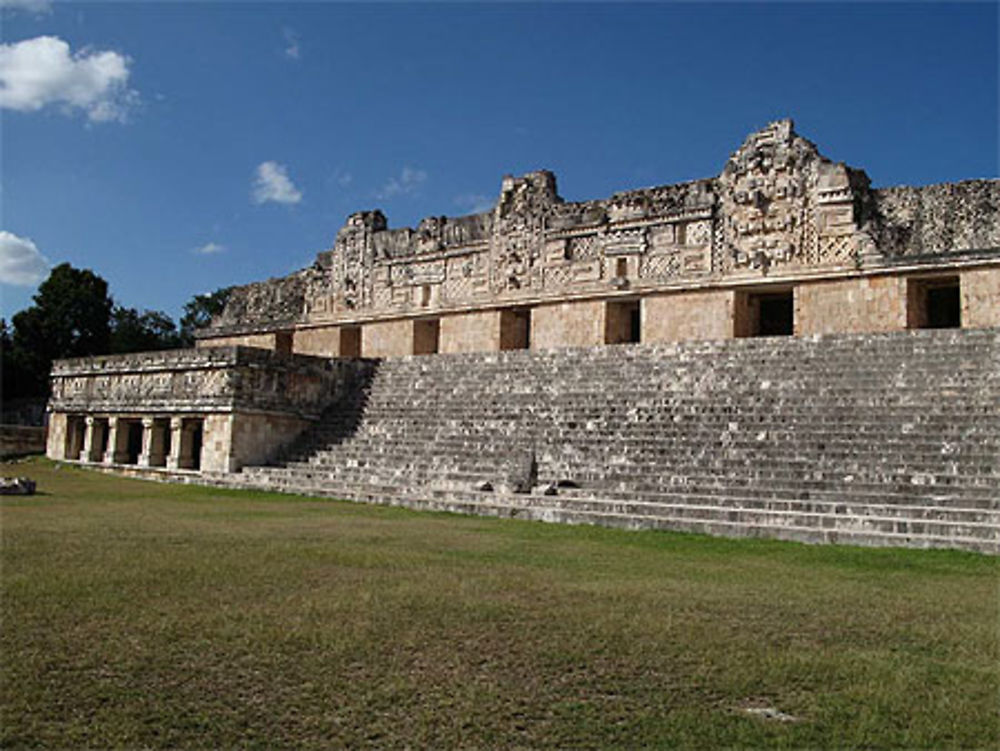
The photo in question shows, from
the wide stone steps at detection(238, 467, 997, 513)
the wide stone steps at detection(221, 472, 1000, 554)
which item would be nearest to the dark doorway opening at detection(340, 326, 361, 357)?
the wide stone steps at detection(238, 467, 997, 513)

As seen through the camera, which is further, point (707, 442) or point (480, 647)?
point (707, 442)

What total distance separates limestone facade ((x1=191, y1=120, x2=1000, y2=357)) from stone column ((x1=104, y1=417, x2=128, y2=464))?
241 inches

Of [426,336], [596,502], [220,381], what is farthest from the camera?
[426,336]

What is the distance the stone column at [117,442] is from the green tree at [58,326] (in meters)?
14.4

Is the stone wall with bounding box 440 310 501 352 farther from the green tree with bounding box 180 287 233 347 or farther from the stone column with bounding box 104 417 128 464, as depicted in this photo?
the green tree with bounding box 180 287 233 347

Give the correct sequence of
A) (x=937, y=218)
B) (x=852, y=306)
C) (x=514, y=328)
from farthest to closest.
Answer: (x=514, y=328) → (x=852, y=306) → (x=937, y=218)

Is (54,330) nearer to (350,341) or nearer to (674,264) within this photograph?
(350,341)

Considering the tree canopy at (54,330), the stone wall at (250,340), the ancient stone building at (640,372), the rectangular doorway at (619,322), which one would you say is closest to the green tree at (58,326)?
the tree canopy at (54,330)

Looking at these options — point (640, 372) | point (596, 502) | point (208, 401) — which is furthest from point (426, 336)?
point (596, 502)

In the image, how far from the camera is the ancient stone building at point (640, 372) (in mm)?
9641

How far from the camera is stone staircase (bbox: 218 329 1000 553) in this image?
344 inches

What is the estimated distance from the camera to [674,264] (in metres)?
17.4

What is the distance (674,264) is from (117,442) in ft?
39.0

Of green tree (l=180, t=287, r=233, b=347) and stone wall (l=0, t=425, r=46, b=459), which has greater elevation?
green tree (l=180, t=287, r=233, b=347)
